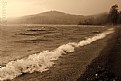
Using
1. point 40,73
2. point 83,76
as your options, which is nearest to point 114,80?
point 83,76

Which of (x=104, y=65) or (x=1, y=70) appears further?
(x=104, y=65)

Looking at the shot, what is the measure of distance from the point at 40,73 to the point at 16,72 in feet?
6.36

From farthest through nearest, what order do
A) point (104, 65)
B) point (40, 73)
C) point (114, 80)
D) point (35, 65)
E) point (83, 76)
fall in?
point (35, 65) → point (104, 65) → point (40, 73) → point (83, 76) → point (114, 80)

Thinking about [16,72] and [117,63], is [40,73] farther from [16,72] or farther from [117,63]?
[117,63]

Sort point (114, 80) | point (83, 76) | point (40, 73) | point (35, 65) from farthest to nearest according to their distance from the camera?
point (35, 65) → point (40, 73) → point (83, 76) → point (114, 80)

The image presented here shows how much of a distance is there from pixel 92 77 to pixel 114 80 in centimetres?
149

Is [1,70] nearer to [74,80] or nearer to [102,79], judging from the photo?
[74,80]

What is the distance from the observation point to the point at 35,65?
22.9 meters

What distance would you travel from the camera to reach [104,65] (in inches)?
838

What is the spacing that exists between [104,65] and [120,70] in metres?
1.87

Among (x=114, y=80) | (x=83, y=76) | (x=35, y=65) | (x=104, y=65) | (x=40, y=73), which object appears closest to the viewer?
(x=114, y=80)

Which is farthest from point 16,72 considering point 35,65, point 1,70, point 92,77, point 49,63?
point 92,77

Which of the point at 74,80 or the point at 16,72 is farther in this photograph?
the point at 16,72

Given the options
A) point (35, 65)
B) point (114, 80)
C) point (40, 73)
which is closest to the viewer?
point (114, 80)
